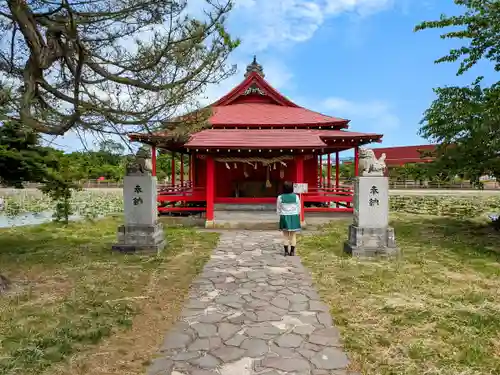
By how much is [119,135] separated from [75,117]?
22.2 inches

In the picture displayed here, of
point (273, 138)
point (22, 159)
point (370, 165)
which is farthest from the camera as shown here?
point (273, 138)

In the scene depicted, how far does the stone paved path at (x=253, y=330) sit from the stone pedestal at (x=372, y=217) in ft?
6.12

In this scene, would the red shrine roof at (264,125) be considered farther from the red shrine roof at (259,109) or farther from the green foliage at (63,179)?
the green foliage at (63,179)

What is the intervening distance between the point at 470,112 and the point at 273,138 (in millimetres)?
6099

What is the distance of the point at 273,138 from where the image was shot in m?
13.1

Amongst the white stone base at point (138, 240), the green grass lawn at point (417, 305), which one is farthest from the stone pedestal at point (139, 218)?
the green grass lawn at point (417, 305)

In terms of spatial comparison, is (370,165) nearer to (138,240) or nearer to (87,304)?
(138,240)

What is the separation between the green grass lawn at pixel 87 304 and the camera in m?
3.57

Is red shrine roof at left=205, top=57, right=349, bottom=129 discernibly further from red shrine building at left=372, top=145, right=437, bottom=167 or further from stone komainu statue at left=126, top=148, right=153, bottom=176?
red shrine building at left=372, top=145, right=437, bottom=167

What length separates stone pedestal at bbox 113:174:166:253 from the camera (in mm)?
8281

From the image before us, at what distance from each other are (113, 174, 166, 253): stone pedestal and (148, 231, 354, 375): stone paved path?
2.05 m

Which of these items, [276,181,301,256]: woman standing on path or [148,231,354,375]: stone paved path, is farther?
[276,181,301,256]: woman standing on path

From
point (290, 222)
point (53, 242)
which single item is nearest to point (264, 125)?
point (290, 222)

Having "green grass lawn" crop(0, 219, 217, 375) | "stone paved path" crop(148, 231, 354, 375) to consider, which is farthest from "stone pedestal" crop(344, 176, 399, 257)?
"green grass lawn" crop(0, 219, 217, 375)
